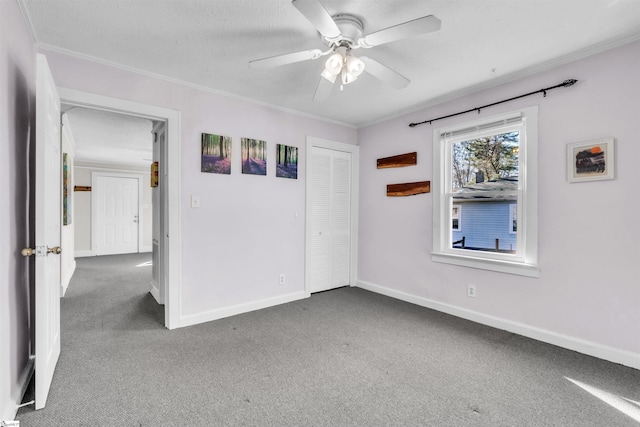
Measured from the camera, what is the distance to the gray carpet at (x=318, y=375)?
64.1 inches

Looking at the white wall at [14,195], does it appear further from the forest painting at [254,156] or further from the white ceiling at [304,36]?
the forest painting at [254,156]

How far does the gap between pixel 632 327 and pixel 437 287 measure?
1.51 metres

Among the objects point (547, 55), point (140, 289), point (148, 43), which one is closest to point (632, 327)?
point (547, 55)

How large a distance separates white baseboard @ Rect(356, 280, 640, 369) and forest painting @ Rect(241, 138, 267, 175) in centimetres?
229

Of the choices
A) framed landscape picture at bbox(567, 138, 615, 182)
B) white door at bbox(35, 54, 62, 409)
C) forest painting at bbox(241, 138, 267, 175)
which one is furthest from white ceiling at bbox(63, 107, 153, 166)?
framed landscape picture at bbox(567, 138, 615, 182)

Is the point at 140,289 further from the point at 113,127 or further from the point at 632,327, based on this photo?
the point at 632,327

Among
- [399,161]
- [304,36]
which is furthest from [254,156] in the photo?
[399,161]

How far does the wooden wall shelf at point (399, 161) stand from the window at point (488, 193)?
0.28 meters

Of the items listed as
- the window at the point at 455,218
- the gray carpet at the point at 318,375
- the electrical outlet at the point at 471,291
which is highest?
the window at the point at 455,218

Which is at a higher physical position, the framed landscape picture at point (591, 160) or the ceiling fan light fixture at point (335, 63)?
the ceiling fan light fixture at point (335, 63)

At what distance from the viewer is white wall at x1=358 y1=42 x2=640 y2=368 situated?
2.13 meters

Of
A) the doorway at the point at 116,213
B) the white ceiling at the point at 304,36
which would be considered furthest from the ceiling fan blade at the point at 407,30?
the doorway at the point at 116,213

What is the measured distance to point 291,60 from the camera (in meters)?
1.94

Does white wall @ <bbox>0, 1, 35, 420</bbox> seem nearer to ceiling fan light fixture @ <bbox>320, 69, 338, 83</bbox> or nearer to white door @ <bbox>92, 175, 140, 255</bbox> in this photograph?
ceiling fan light fixture @ <bbox>320, 69, 338, 83</bbox>
